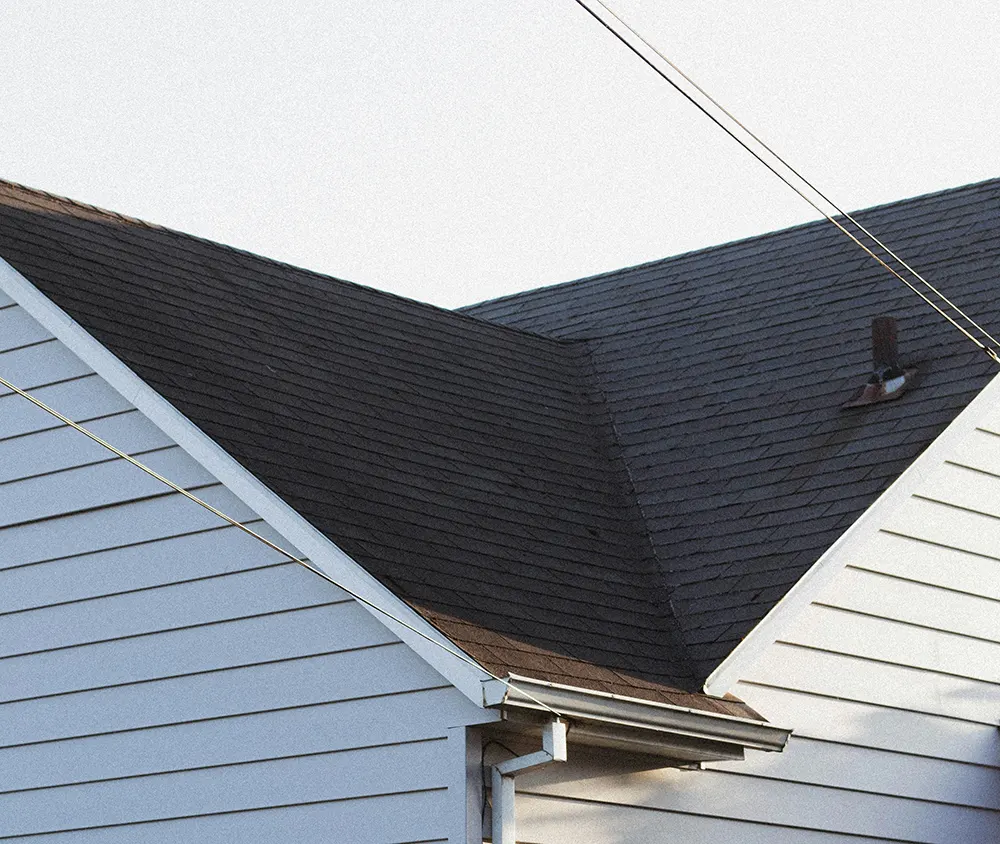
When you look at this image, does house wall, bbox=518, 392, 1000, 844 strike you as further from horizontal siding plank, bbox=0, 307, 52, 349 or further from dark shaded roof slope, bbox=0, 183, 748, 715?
horizontal siding plank, bbox=0, 307, 52, 349

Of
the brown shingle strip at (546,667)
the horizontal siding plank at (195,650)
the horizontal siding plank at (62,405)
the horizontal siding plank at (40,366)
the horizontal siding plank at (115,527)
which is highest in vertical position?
the horizontal siding plank at (40,366)

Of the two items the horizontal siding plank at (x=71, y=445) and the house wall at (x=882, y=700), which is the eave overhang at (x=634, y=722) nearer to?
the house wall at (x=882, y=700)

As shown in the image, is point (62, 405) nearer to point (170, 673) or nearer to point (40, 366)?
point (40, 366)

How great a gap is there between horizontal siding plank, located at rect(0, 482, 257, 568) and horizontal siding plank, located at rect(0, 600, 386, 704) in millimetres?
492

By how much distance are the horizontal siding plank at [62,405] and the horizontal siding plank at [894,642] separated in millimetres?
3551

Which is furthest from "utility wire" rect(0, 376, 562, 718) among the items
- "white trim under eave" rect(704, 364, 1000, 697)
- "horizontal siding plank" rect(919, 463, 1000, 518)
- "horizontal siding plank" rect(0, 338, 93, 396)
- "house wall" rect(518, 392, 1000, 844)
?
"horizontal siding plank" rect(919, 463, 1000, 518)

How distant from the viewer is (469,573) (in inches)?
302

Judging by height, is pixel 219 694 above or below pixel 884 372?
below

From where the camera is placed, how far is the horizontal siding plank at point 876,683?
8148 millimetres

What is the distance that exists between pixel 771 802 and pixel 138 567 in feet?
10.6

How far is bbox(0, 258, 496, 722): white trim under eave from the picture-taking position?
689 centimetres

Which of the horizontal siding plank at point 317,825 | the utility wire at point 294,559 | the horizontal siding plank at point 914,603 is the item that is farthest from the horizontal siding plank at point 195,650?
the horizontal siding plank at point 914,603

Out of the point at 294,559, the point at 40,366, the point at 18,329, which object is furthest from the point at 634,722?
the point at 18,329

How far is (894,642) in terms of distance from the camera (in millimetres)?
8578
